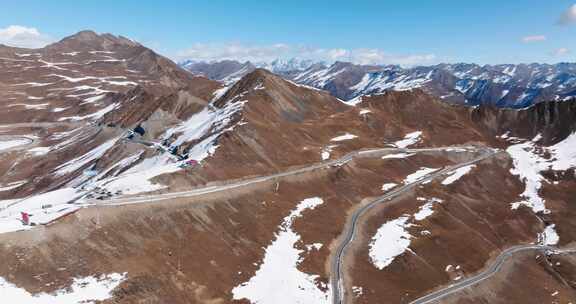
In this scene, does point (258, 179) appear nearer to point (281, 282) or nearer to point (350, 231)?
point (350, 231)

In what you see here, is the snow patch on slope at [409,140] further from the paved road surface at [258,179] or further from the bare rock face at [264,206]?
the paved road surface at [258,179]

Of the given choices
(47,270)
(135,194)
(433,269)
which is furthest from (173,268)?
(433,269)

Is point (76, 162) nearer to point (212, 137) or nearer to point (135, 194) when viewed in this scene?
point (212, 137)

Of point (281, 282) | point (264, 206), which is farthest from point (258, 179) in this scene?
point (281, 282)

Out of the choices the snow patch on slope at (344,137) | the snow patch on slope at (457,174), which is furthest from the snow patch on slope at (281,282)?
the snow patch on slope at (344,137)

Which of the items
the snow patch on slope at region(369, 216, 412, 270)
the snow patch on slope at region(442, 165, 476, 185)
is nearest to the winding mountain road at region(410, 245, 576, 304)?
the snow patch on slope at region(369, 216, 412, 270)

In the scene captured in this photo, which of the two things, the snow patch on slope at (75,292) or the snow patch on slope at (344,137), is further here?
the snow patch on slope at (344,137)

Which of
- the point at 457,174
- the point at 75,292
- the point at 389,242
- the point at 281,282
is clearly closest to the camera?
the point at 75,292
